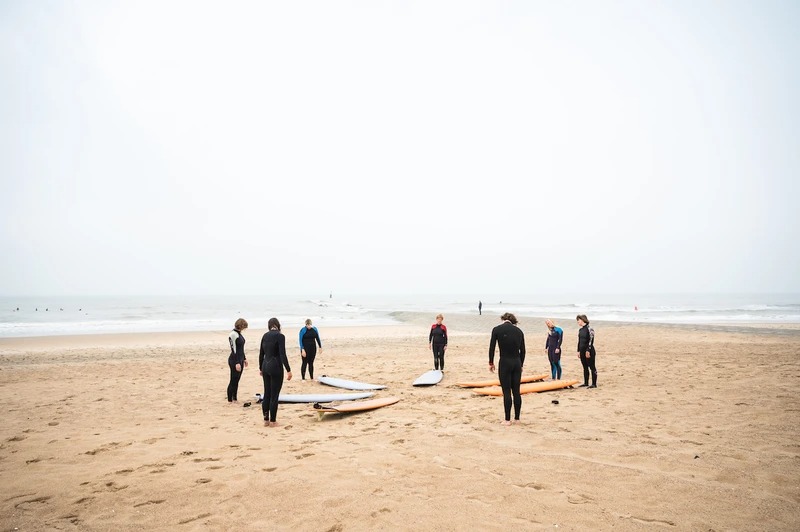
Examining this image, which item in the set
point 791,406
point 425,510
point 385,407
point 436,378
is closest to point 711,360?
point 791,406

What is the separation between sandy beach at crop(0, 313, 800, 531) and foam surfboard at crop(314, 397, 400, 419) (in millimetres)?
159

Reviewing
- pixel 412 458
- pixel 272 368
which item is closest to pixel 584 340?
pixel 412 458

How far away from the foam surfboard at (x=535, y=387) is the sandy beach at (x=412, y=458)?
356 millimetres

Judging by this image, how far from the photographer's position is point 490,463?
518 cm

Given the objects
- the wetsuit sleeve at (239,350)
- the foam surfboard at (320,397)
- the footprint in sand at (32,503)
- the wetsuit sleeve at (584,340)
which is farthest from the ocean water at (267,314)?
the footprint in sand at (32,503)

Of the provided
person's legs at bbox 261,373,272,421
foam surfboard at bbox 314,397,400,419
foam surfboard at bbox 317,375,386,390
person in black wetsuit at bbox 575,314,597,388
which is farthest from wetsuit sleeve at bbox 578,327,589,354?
person's legs at bbox 261,373,272,421

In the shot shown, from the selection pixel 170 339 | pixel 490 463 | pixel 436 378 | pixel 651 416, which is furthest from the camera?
pixel 170 339

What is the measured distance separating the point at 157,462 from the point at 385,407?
13.7 ft

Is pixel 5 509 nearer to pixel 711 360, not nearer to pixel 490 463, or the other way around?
pixel 490 463

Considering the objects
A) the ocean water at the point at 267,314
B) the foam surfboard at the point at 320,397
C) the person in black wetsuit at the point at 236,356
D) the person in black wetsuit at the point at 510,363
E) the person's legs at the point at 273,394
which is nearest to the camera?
the person in black wetsuit at the point at 510,363

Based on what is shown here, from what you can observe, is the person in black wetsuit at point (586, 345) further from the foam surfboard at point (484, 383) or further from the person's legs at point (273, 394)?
the person's legs at point (273, 394)

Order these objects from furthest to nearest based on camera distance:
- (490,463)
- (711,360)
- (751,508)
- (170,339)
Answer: (170,339) → (711,360) → (490,463) → (751,508)

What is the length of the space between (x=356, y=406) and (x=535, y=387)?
172 inches

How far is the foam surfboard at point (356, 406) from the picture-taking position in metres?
7.68
